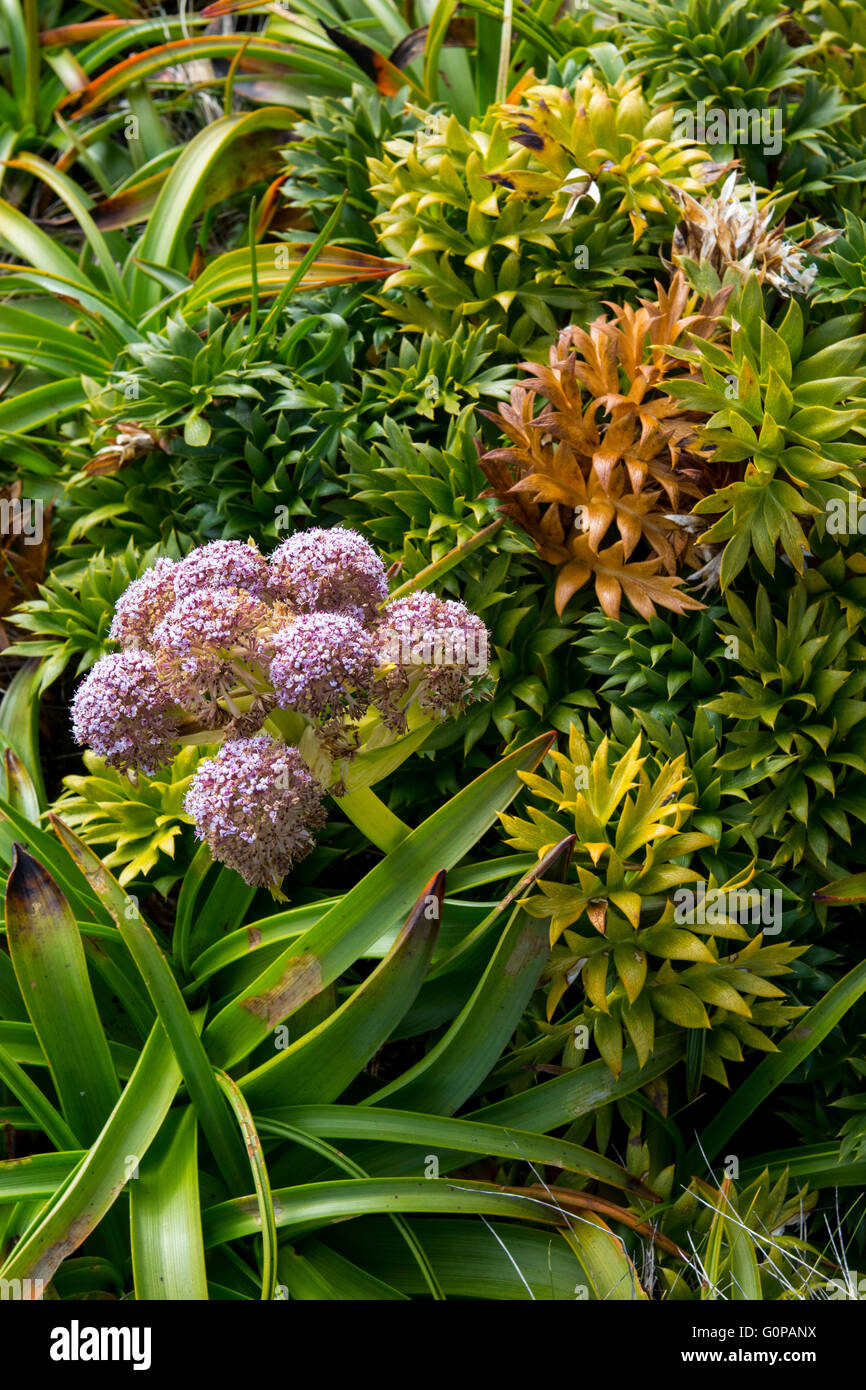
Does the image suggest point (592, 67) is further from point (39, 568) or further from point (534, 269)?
point (39, 568)

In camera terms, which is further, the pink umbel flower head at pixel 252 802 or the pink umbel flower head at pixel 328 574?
the pink umbel flower head at pixel 328 574

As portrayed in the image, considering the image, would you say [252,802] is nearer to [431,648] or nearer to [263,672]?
[263,672]

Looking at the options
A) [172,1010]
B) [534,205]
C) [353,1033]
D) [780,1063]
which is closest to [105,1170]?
[172,1010]

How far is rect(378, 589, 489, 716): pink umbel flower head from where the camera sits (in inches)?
86.5

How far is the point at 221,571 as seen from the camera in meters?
2.18

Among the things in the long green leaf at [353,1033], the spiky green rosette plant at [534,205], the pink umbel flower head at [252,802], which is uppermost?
the spiky green rosette plant at [534,205]

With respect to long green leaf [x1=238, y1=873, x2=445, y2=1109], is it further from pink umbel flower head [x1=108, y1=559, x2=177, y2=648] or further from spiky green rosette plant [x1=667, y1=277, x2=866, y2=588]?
spiky green rosette plant [x1=667, y1=277, x2=866, y2=588]

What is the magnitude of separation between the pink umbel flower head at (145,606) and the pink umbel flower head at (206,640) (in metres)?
0.07

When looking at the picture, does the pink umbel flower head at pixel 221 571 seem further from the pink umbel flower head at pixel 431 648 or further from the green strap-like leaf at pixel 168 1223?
the green strap-like leaf at pixel 168 1223

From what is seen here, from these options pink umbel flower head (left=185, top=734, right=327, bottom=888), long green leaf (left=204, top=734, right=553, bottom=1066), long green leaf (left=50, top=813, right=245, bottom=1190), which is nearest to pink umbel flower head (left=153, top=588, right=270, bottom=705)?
pink umbel flower head (left=185, top=734, right=327, bottom=888)

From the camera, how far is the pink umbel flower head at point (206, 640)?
6.79 ft

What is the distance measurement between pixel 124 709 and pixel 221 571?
1.08 feet

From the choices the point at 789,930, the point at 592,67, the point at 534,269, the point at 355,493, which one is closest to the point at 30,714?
the point at 355,493

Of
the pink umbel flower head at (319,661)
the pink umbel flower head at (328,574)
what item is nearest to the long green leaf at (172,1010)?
the pink umbel flower head at (319,661)
